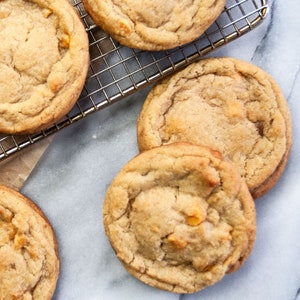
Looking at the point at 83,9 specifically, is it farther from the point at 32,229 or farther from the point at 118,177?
the point at 32,229

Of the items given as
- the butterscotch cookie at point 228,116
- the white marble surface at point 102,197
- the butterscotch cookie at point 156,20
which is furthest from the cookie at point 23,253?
the butterscotch cookie at point 156,20

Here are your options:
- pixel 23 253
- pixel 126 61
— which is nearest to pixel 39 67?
pixel 126 61

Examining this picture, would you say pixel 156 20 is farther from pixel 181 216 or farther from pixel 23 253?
pixel 23 253

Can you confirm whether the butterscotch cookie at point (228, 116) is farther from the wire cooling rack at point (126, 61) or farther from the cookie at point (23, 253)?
the cookie at point (23, 253)

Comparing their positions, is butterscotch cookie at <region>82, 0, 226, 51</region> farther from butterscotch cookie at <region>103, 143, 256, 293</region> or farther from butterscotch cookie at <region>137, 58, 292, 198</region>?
butterscotch cookie at <region>103, 143, 256, 293</region>

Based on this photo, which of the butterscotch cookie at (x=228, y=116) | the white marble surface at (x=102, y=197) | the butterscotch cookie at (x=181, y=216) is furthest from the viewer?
the white marble surface at (x=102, y=197)

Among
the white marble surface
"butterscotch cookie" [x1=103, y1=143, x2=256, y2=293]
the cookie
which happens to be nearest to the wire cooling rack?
the white marble surface

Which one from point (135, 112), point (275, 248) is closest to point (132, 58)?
point (135, 112)

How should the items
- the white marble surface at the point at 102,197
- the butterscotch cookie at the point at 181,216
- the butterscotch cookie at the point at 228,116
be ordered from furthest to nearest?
the white marble surface at the point at 102,197 < the butterscotch cookie at the point at 228,116 < the butterscotch cookie at the point at 181,216
